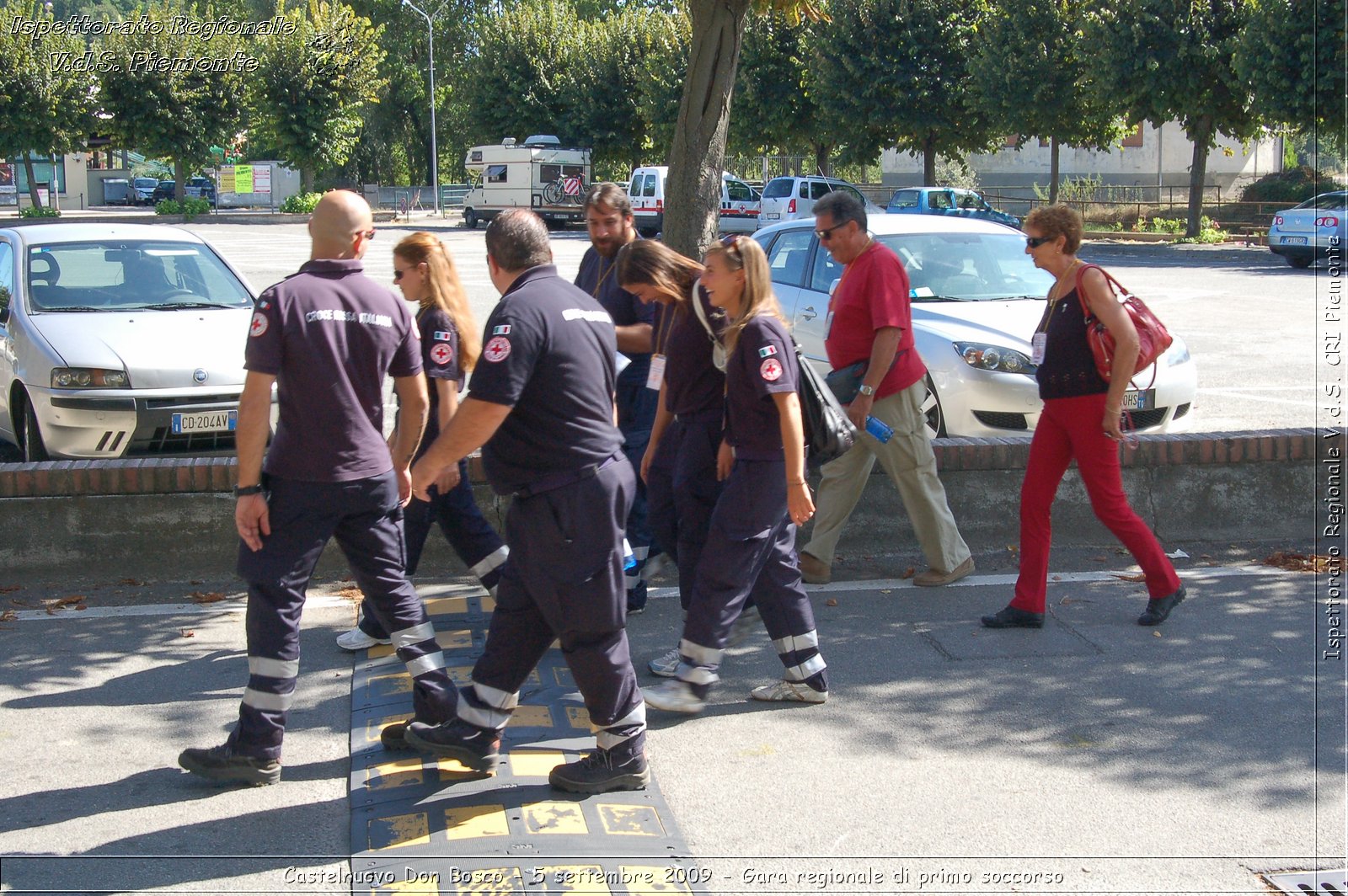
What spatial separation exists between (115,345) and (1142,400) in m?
6.30

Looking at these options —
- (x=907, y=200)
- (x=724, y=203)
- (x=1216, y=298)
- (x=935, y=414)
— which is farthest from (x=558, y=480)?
(x=724, y=203)

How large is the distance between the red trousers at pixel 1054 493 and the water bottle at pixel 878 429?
25.7 inches

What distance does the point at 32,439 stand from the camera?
25.6 feet

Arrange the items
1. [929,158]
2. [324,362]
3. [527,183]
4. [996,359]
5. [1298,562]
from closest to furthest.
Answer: [324,362], [1298,562], [996,359], [929,158], [527,183]

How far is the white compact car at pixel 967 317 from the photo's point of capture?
25.9 ft

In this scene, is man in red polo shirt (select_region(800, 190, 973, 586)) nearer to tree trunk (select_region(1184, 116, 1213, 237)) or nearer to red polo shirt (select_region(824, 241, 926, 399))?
red polo shirt (select_region(824, 241, 926, 399))

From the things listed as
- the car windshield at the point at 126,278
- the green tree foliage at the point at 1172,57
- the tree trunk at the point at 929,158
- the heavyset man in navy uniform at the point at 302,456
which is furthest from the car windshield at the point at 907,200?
the heavyset man in navy uniform at the point at 302,456

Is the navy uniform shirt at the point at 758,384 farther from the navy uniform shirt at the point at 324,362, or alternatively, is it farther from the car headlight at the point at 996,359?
the car headlight at the point at 996,359

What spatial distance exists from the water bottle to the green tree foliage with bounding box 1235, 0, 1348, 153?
27427 mm

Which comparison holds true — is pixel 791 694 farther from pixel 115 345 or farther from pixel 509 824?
pixel 115 345

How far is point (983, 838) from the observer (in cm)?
380

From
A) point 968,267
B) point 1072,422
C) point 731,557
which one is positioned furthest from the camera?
point 968,267

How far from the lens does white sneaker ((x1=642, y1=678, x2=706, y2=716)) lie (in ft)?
15.4

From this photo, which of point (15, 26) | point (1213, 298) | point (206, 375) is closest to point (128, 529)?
point (206, 375)
